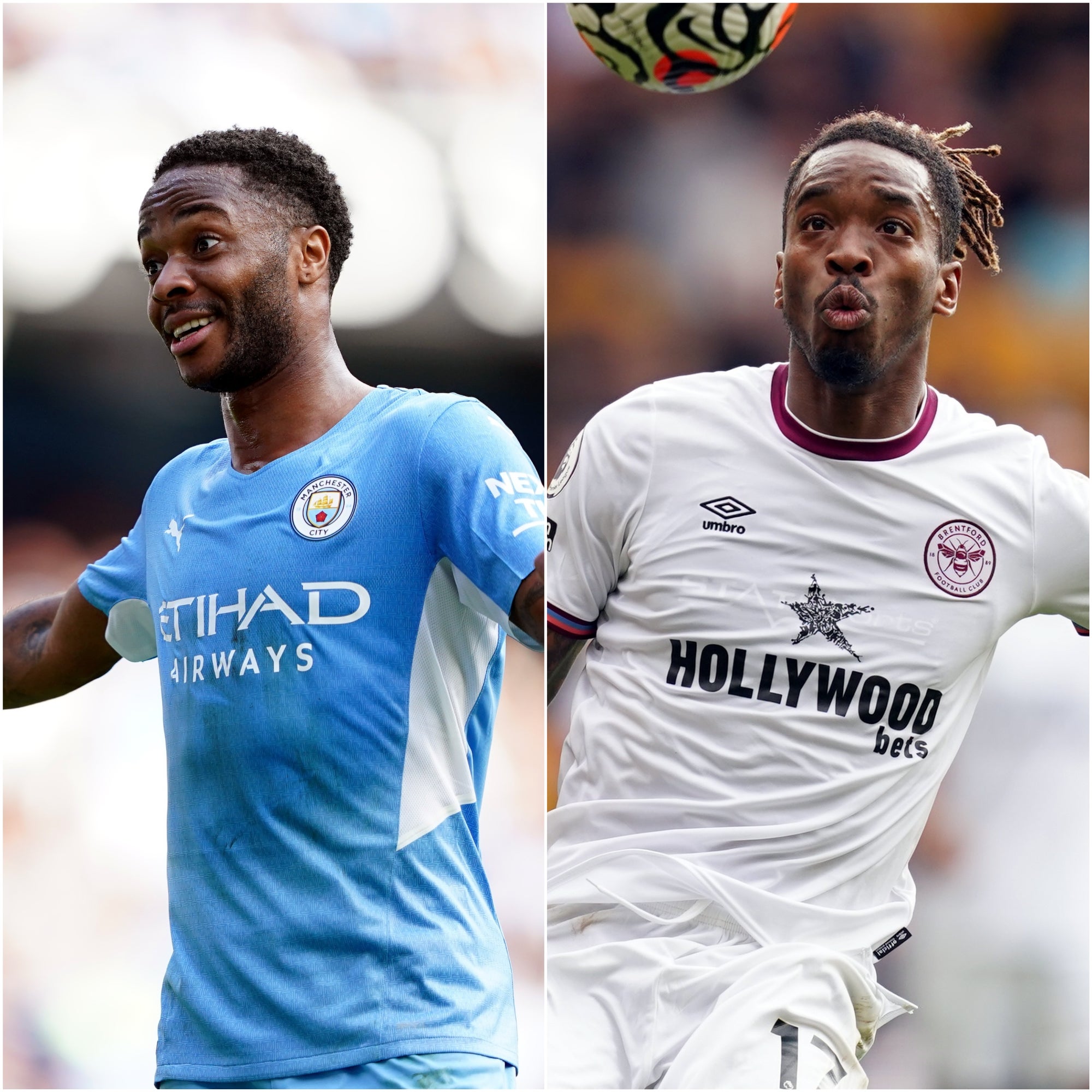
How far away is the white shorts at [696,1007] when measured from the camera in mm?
2812

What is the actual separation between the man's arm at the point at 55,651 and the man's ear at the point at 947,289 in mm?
2099

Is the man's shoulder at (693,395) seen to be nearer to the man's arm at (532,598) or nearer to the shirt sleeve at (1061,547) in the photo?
the shirt sleeve at (1061,547)

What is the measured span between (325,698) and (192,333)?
34.8 inches

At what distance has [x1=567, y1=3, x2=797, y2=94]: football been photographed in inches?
→ 112

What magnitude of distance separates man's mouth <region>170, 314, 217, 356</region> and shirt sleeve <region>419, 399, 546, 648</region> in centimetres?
60

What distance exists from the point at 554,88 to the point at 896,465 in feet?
4.48

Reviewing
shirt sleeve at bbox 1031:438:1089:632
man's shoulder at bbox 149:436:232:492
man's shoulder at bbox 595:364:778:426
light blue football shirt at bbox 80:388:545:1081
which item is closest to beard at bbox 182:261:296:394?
man's shoulder at bbox 149:436:232:492

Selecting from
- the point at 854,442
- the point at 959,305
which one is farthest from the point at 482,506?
the point at 959,305

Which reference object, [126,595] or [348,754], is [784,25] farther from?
[126,595]

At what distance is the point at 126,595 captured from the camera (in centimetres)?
319

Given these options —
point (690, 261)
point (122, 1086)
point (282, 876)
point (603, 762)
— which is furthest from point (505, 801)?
point (690, 261)

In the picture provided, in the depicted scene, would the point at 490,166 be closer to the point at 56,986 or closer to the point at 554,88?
the point at 554,88

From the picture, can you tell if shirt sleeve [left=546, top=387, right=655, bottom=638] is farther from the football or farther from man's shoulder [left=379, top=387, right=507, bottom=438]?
the football

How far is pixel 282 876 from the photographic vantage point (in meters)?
2.62
